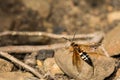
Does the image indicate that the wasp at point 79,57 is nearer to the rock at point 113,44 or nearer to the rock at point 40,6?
the rock at point 113,44

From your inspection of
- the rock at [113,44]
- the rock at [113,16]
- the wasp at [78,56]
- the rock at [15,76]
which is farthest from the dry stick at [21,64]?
the rock at [113,16]

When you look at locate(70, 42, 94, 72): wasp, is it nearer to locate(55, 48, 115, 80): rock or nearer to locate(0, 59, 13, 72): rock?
locate(55, 48, 115, 80): rock

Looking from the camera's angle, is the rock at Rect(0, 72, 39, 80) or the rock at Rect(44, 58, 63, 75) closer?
the rock at Rect(0, 72, 39, 80)

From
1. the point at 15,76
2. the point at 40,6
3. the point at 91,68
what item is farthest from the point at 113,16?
the point at 15,76

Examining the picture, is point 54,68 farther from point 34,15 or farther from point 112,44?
point 34,15

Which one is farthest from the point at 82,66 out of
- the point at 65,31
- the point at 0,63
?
the point at 65,31

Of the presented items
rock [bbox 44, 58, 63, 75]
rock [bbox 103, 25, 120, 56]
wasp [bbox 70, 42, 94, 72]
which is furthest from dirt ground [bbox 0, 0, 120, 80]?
wasp [bbox 70, 42, 94, 72]
